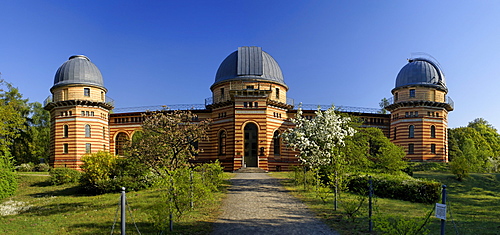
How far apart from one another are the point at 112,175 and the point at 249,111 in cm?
1631

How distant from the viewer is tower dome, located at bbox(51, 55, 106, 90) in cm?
3997

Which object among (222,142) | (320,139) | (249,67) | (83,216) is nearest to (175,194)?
(83,216)

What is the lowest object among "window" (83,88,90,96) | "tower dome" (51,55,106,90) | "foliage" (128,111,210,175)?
"foliage" (128,111,210,175)

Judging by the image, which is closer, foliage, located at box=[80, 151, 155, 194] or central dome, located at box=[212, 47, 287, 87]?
foliage, located at box=[80, 151, 155, 194]

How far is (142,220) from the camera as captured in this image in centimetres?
1268

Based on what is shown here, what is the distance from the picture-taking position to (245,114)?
35.4 metres

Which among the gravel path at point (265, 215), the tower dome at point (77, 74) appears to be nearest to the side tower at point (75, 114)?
the tower dome at point (77, 74)

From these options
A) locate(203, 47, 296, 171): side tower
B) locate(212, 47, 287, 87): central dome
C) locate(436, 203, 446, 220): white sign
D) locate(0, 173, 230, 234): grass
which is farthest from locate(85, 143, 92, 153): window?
locate(436, 203, 446, 220): white sign

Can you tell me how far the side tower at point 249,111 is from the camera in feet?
116

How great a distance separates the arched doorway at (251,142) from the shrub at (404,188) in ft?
54.8

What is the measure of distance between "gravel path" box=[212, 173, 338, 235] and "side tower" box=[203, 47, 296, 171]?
50.4 ft

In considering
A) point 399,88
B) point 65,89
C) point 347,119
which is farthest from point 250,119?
point 65,89

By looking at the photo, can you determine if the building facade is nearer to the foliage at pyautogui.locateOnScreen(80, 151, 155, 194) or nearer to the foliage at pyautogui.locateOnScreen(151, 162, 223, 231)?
the foliage at pyautogui.locateOnScreen(80, 151, 155, 194)

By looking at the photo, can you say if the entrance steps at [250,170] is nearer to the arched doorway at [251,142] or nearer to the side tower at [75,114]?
the arched doorway at [251,142]
